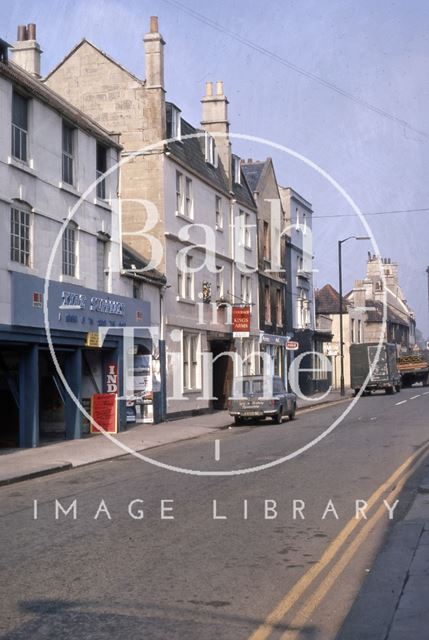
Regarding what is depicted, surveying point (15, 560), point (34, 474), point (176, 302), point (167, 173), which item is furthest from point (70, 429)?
point (15, 560)

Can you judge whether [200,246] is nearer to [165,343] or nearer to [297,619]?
[165,343]

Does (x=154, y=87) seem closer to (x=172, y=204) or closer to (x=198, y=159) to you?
(x=172, y=204)

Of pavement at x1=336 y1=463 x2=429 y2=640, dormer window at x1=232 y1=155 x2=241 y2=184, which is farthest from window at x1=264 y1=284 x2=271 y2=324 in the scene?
pavement at x1=336 y1=463 x2=429 y2=640

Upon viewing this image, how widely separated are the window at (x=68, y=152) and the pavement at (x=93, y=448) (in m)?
7.44

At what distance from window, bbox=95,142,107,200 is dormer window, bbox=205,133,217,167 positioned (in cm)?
1109

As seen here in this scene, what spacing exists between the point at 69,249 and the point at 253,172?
23967 mm

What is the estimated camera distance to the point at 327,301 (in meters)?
70.5

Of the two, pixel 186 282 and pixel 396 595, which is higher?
pixel 186 282

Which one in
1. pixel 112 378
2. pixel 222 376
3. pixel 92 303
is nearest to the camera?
pixel 92 303

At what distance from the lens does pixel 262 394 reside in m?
29.8

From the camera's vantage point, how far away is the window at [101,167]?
87.0ft

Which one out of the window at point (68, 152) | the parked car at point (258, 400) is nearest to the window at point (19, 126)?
the window at point (68, 152)

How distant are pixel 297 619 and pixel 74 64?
30.2 metres

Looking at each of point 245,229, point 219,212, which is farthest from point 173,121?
point 245,229
